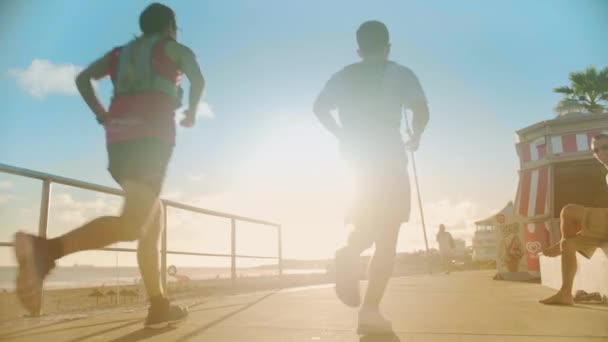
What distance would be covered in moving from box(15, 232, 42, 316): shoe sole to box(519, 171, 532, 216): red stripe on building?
27.6 ft

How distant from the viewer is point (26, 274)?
5.98ft

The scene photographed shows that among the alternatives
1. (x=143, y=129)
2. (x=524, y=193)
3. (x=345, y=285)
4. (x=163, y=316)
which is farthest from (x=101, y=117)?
(x=524, y=193)

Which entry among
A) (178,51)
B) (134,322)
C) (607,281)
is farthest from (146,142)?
(607,281)

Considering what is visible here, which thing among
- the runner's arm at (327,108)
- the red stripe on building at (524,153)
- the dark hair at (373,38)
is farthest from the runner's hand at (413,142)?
the red stripe on building at (524,153)

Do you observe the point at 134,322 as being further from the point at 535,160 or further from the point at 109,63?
the point at 535,160

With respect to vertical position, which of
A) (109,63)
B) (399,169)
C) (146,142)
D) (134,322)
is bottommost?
(134,322)

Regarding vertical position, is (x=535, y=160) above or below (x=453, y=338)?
above

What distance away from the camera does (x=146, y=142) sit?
2.07 m

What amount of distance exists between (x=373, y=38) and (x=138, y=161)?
136 centimetres

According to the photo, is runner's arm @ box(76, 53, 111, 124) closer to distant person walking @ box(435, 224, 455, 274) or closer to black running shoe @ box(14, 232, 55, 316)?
black running shoe @ box(14, 232, 55, 316)

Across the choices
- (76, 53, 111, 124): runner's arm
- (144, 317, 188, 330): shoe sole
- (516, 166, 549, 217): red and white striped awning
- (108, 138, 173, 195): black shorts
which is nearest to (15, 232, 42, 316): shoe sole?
(108, 138, 173, 195): black shorts

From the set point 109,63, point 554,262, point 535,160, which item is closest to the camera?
point 109,63

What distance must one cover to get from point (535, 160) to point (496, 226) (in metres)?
1.90

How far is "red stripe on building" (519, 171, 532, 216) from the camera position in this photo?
27.7 ft
